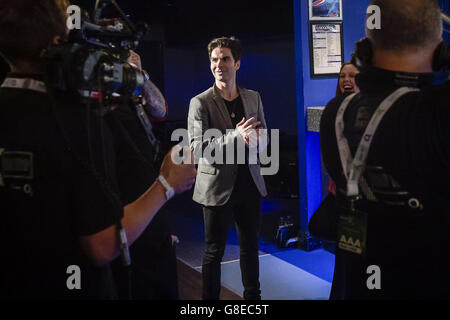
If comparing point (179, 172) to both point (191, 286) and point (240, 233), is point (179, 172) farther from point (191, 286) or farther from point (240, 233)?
point (191, 286)

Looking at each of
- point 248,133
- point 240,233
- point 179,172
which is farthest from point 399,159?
point 240,233

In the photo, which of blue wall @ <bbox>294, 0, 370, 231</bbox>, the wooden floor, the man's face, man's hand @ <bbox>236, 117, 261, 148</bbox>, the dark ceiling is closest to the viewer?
man's hand @ <bbox>236, 117, 261, 148</bbox>

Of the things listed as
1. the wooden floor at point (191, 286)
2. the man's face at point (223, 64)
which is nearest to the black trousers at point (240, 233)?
the wooden floor at point (191, 286)

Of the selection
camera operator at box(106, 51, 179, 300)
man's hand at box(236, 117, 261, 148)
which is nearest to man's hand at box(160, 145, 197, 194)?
camera operator at box(106, 51, 179, 300)

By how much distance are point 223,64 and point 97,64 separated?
71.2 inches

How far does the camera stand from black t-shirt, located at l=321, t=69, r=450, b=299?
1.07 metres

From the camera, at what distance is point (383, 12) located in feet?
3.79

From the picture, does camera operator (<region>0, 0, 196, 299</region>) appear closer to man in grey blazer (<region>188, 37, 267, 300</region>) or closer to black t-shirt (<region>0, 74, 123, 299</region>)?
black t-shirt (<region>0, 74, 123, 299</region>)

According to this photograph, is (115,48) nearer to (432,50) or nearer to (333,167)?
(333,167)

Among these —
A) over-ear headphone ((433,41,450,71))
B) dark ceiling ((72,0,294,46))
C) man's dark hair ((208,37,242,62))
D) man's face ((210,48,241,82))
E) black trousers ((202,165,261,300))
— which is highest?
dark ceiling ((72,0,294,46))

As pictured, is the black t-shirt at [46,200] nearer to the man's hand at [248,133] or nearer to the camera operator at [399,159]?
the camera operator at [399,159]

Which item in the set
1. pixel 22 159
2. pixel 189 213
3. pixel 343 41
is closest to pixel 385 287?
pixel 22 159

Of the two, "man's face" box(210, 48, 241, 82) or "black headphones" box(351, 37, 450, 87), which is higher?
"man's face" box(210, 48, 241, 82)
